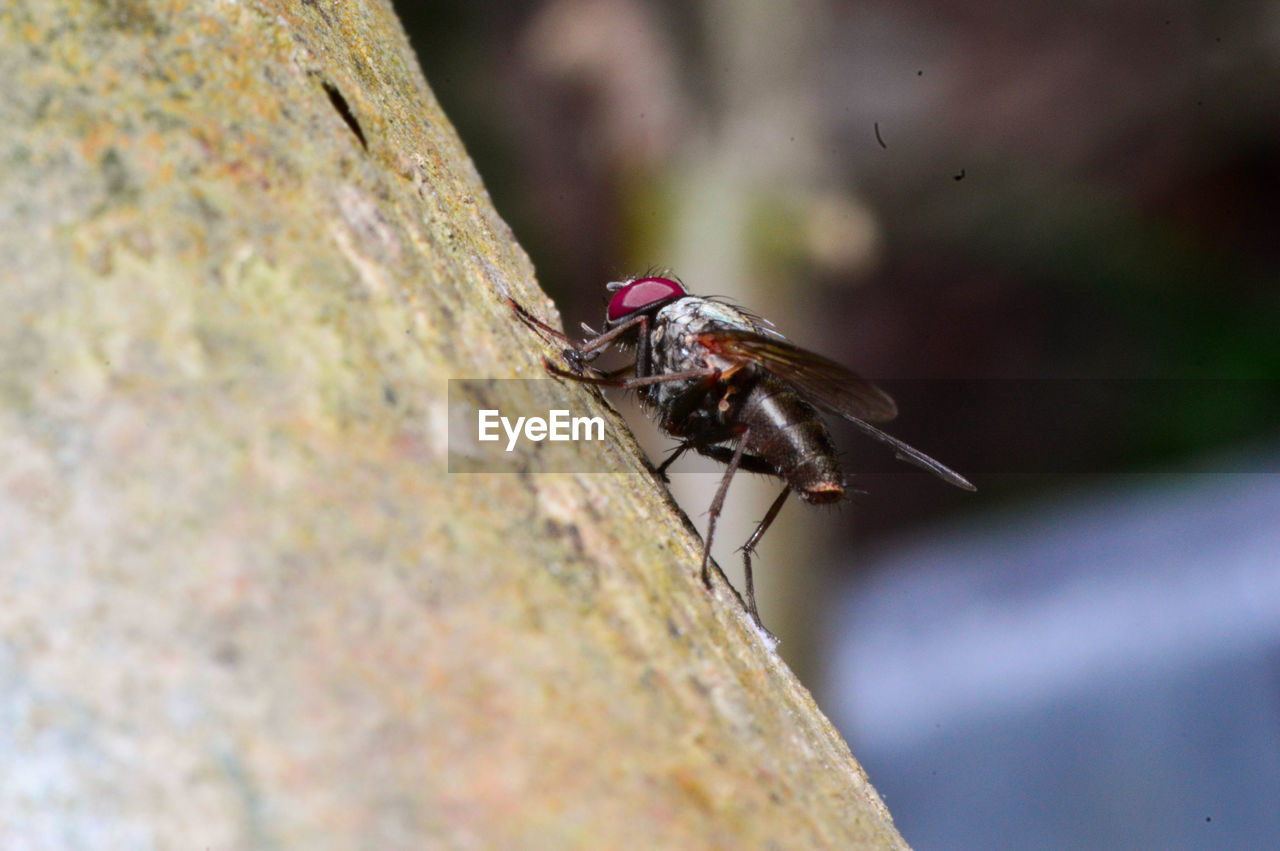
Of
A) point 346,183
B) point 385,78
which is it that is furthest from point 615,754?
point 385,78

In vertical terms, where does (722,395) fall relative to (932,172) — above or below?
below

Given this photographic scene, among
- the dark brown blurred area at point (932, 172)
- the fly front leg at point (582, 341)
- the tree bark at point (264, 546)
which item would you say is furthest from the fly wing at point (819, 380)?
the dark brown blurred area at point (932, 172)

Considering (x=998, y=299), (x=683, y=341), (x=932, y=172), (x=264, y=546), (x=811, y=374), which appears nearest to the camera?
(x=264, y=546)

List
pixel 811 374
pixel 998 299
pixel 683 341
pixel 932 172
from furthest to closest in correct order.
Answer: pixel 998 299
pixel 932 172
pixel 683 341
pixel 811 374

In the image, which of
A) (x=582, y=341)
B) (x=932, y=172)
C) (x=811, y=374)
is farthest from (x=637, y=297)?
(x=932, y=172)

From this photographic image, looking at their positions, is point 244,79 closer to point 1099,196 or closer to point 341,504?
point 341,504

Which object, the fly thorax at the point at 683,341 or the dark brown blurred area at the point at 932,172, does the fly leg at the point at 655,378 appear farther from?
the dark brown blurred area at the point at 932,172

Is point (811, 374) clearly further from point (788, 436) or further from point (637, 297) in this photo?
point (637, 297)
